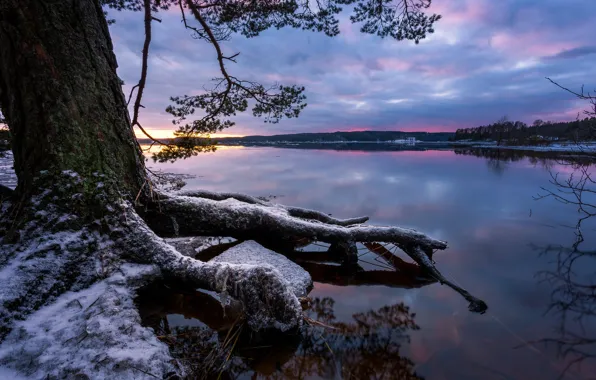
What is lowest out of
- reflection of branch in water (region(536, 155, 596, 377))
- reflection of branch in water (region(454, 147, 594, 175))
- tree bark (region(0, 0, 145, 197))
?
reflection of branch in water (region(536, 155, 596, 377))

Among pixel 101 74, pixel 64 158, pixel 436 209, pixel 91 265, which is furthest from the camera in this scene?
pixel 436 209

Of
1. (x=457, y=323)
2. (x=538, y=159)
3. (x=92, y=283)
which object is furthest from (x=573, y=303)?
(x=538, y=159)

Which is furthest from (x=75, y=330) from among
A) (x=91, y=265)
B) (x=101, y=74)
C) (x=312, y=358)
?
(x=101, y=74)

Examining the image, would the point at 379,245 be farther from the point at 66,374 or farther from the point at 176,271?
the point at 66,374

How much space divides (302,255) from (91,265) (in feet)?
11.7

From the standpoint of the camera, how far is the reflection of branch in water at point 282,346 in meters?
2.48

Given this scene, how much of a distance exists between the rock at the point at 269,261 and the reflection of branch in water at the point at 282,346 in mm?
542

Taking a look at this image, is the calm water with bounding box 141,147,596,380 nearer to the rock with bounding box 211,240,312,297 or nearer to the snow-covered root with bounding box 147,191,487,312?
the rock with bounding box 211,240,312,297

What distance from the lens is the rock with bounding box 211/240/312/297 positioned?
12.9 feet

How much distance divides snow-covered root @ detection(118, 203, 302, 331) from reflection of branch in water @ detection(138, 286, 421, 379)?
0.23 meters

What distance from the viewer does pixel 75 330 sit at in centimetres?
206

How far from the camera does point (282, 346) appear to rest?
107 inches

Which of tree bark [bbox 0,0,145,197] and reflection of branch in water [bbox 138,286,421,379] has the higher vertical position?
tree bark [bbox 0,0,145,197]

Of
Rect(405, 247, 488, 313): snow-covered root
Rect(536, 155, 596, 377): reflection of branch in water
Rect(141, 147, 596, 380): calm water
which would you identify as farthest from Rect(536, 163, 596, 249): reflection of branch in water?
Rect(405, 247, 488, 313): snow-covered root
